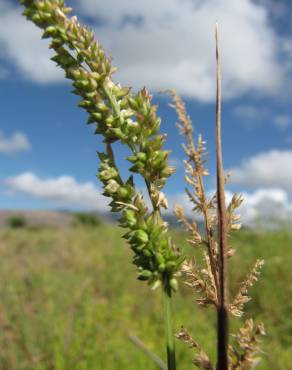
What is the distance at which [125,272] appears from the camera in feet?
31.5

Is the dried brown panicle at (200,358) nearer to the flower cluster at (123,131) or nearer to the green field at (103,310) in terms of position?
the flower cluster at (123,131)

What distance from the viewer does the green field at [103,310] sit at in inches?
205

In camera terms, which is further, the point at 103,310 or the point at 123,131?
the point at 103,310

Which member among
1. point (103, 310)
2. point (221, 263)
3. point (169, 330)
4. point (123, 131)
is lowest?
point (103, 310)

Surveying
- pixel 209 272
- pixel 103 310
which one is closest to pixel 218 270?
pixel 209 272

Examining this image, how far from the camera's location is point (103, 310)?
6.70m

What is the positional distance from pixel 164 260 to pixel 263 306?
754 cm

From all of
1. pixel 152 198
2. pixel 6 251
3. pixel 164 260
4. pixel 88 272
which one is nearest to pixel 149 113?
pixel 152 198

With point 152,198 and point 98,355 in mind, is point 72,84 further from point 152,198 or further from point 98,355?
point 98,355

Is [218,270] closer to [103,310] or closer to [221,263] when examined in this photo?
[221,263]

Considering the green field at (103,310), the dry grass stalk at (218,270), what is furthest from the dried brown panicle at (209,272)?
the green field at (103,310)

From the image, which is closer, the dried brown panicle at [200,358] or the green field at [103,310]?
the dried brown panicle at [200,358]

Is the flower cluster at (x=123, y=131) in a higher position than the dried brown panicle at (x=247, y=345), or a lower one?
higher

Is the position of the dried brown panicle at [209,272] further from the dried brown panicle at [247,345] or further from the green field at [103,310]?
the green field at [103,310]
